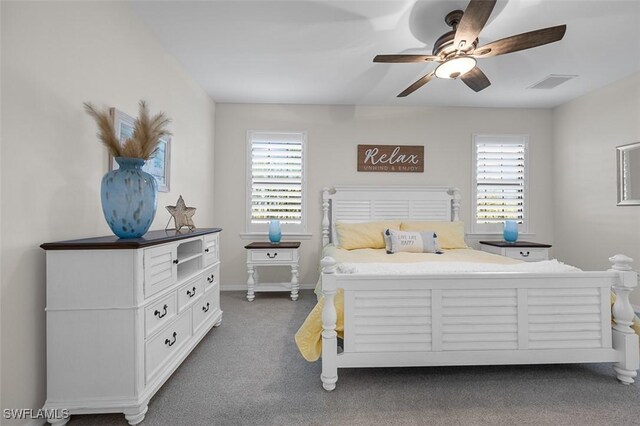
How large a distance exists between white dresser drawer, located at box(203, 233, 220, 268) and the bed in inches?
47.2

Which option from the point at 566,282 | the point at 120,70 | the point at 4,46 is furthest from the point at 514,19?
the point at 4,46

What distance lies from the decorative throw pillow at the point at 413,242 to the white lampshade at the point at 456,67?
1.66 metres

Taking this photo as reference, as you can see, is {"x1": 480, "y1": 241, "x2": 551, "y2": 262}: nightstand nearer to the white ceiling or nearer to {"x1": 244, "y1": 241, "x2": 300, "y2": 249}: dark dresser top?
the white ceiling

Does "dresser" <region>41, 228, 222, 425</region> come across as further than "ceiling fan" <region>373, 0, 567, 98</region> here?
No

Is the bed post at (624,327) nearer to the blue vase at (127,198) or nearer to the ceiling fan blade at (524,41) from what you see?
the ceiling fan blade at (524,41)

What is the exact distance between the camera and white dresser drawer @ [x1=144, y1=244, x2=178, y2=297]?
159cm

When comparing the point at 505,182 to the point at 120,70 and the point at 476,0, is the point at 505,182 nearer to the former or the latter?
the point at 476,0

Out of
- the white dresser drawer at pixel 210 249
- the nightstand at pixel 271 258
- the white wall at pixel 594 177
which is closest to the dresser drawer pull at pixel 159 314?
the white dresser drawer at pixel 210 249

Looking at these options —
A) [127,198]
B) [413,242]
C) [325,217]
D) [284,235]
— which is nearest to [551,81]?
[413,242]

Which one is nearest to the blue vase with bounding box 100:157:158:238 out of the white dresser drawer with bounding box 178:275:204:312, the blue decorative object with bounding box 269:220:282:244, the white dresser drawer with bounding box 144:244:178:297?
the white dresser drawer with bounding box 144:244:178:297

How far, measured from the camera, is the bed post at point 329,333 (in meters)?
1.76

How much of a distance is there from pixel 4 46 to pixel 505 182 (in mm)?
5061

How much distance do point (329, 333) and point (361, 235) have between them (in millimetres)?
1826

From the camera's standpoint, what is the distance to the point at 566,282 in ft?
6.07
